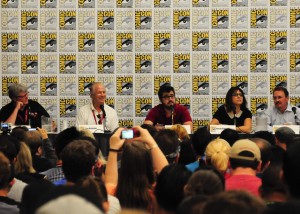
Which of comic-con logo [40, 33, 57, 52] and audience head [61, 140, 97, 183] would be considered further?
comic-con logo [40, 33, 57, 52]

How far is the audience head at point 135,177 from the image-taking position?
3.78 m

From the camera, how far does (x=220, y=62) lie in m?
11.2

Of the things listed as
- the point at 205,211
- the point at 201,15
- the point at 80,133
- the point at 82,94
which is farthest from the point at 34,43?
the point at 205,211

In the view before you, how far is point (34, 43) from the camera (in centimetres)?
1142

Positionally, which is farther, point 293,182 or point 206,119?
point 206,119

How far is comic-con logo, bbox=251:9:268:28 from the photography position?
36.6 ft

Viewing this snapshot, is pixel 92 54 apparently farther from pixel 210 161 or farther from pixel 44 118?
pixel 210 161

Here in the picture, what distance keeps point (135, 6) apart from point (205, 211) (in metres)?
9.65

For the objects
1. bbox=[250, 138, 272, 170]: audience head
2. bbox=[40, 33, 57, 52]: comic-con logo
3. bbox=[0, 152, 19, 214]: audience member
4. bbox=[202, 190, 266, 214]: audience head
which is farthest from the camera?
bbox=[40, 33, 57, 52]: comic-con logo

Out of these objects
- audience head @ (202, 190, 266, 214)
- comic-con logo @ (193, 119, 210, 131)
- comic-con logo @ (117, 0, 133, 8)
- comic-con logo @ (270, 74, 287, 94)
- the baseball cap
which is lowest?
comic-con logo @ (193, 119, 210, 131)

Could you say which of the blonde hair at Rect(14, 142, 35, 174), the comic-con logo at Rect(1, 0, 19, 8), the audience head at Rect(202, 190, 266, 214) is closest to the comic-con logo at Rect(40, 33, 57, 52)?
the comic-con logo at Rect(1, 0, 19, 8)

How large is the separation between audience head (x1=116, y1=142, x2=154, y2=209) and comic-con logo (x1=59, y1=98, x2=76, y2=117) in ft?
23.5

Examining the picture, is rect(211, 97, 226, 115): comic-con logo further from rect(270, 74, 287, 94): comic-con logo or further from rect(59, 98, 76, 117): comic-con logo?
rect(59, 98, 76, 117): comic-con logo

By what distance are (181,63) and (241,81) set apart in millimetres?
964
